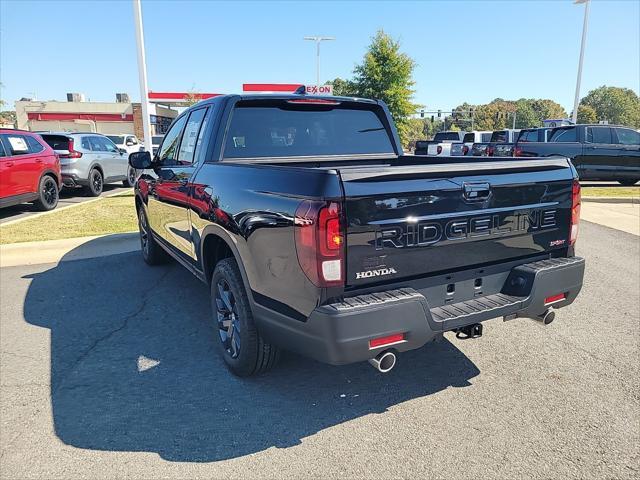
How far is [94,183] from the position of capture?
13.2 metres

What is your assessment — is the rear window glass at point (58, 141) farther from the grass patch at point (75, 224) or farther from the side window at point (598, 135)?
the side window at point (598, 135)

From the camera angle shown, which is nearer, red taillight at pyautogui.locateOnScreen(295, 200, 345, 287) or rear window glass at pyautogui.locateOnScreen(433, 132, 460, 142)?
red taillight at pyautogui.locateOnScreen(295, 200, 345, 287)

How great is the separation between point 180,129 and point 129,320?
6.50 ft

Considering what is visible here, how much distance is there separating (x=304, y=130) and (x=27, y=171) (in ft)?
27.3

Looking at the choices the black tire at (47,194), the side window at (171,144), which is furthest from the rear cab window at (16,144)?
the side window at (171,144)

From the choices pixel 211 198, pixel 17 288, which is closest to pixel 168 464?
pixel 211 198

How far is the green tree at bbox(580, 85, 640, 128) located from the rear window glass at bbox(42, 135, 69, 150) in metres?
121

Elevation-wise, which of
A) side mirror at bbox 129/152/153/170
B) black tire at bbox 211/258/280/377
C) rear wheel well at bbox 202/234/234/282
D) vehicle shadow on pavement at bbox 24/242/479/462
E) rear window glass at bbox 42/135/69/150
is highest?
rear window glass at bbox 42/135/69/150

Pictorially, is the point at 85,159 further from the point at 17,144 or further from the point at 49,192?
the point at 17,144

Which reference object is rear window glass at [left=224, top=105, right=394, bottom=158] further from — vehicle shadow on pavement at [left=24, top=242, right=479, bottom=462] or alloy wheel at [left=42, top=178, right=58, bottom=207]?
alloy wheel at [left=42, top=178, right=58, bottom=207]

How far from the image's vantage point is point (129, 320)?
441 cm

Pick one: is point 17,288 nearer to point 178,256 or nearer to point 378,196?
point 178,256

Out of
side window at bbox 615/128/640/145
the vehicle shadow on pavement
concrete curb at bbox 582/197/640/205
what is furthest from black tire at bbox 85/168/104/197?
side window at bbox 615/128/640/145

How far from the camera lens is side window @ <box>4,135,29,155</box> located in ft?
31.1
